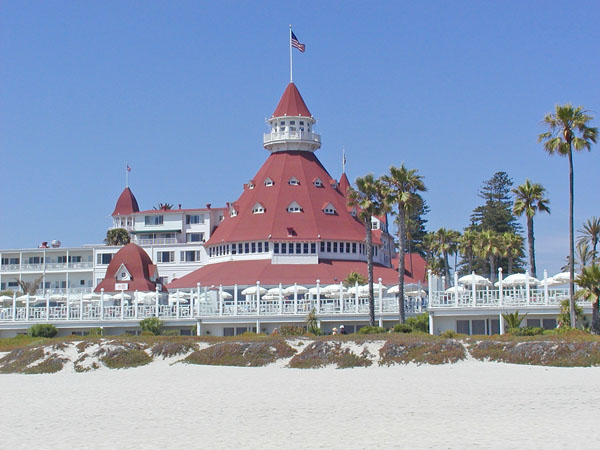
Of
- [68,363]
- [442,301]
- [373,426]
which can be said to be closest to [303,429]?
[373,426]

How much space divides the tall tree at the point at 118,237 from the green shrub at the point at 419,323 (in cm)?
4843

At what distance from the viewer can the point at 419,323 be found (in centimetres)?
4797

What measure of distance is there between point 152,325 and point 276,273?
590 inches

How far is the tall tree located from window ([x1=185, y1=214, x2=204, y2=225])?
797 centimetres

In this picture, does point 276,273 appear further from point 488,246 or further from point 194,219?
point 194,219

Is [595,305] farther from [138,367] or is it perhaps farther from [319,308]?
[138,367]

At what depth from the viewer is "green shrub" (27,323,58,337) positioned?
→ 54.2m

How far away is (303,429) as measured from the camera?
20.0m

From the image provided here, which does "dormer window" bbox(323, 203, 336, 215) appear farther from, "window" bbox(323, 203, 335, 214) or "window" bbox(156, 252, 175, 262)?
"window" bbox(156, 252, 175, 262)

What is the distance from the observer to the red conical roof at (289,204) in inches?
2795

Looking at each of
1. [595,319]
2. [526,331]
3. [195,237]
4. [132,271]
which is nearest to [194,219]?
[195,237]

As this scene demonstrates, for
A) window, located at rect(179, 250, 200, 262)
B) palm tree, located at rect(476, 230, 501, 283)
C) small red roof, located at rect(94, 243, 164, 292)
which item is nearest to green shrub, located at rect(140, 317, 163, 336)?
small red roof, located at rect(94, 243, 164, 292)

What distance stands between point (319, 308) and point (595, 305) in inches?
664

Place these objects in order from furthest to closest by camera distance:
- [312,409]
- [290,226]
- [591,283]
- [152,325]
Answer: [290,226] → [152,325] → [591,283] → [312,409]
